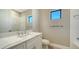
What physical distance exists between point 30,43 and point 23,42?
2.9 inches

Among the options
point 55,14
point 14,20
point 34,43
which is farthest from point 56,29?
point 14,20

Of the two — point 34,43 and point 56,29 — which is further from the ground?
point 56,29

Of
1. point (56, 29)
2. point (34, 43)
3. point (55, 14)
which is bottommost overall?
point (34, 43)

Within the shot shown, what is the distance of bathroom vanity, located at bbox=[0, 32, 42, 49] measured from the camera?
0.92 m

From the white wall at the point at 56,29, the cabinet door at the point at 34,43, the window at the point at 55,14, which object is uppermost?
the window at the point at 55,14

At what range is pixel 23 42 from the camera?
3.18ft

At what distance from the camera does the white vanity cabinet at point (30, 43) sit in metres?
0.95

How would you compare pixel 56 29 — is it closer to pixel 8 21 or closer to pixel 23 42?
pixel 23 42

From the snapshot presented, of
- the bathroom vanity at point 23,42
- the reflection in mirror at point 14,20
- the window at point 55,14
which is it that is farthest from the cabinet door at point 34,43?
the window at point 55,14

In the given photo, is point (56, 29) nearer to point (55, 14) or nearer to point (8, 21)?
point (55, 14)

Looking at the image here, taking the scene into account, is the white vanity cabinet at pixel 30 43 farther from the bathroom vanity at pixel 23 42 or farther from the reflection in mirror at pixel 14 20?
the reflection in mirror at pixel 14 20

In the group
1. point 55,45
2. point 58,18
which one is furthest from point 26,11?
point 55,45
